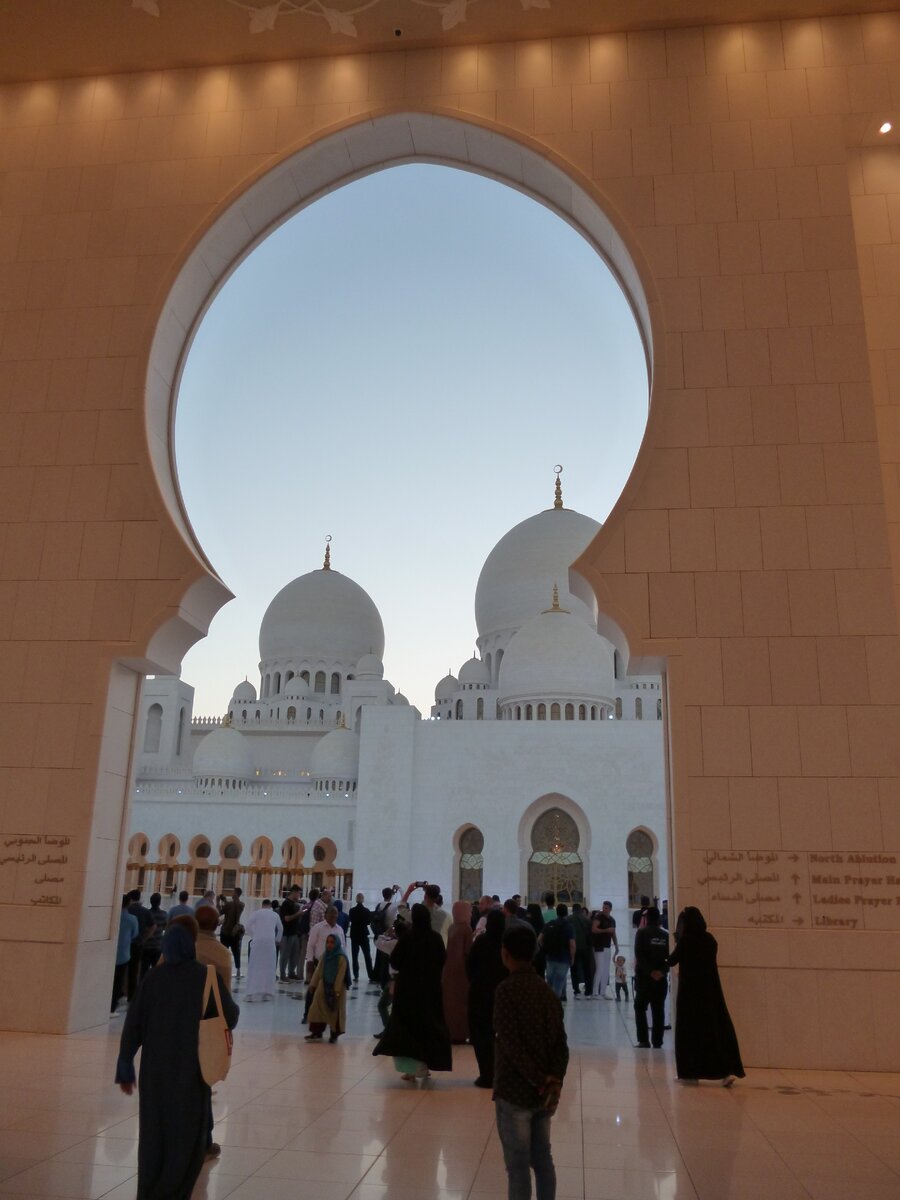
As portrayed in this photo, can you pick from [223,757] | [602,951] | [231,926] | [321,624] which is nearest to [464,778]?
[223,757]

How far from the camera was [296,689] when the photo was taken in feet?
93.2

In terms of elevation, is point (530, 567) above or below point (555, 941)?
above

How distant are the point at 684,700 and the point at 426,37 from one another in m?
5.35

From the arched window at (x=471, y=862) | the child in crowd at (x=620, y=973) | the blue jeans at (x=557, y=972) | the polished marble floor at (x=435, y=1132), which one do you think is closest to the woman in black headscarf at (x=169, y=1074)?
the polished marble floor at (x=435, y=1132)

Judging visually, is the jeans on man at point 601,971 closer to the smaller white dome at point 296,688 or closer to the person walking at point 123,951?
the person walking at point 123,951

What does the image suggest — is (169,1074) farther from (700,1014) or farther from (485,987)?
(700,1014)

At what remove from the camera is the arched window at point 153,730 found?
88.0 feet

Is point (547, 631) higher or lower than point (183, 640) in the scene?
higher

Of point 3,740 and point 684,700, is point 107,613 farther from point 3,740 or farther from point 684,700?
point 684,700

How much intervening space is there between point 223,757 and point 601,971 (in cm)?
1711

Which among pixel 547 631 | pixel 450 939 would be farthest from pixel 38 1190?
pixel 547 631

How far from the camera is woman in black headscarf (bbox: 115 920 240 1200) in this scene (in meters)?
2.56

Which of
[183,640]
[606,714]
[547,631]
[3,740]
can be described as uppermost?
[547,631]

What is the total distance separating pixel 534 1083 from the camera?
249cm
